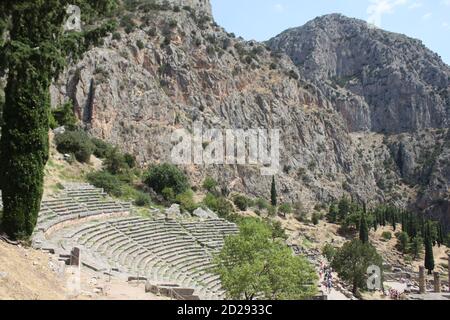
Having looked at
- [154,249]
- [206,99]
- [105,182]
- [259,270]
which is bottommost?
[154,249]

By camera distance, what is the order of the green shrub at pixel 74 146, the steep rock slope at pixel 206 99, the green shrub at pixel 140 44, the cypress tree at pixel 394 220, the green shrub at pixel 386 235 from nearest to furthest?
the green shrub at pixel 74 146
the steep rock slope at pixel 206 99
the green shrub at pixel 140 44
the green shrub at pixel 386 235
the cypress tree at pixel 394 220

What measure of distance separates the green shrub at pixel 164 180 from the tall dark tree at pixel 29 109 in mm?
25699

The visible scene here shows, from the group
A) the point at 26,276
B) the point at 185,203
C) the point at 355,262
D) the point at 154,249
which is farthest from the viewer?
the point at 185,203

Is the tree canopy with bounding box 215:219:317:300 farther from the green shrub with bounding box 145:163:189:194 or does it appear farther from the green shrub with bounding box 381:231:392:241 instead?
the green shrub with bounding box 381:231:392:241

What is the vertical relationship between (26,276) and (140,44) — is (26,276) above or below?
below

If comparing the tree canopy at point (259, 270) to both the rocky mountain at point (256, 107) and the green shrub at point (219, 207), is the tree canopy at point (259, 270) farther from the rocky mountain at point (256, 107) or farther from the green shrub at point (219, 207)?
the green shrub at point (219, 207)

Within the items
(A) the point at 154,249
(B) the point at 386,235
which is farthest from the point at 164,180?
(B) the point at 386,235

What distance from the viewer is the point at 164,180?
42250mm

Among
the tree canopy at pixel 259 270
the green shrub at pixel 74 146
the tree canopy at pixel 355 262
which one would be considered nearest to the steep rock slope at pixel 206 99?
the green shrub at pixel 74 146

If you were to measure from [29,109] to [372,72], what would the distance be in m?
164

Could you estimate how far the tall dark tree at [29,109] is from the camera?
15.2m

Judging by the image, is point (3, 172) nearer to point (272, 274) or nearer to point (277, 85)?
point (272, 274)

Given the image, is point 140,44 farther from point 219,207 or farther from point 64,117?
point 219,207

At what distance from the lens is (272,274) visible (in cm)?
1886
